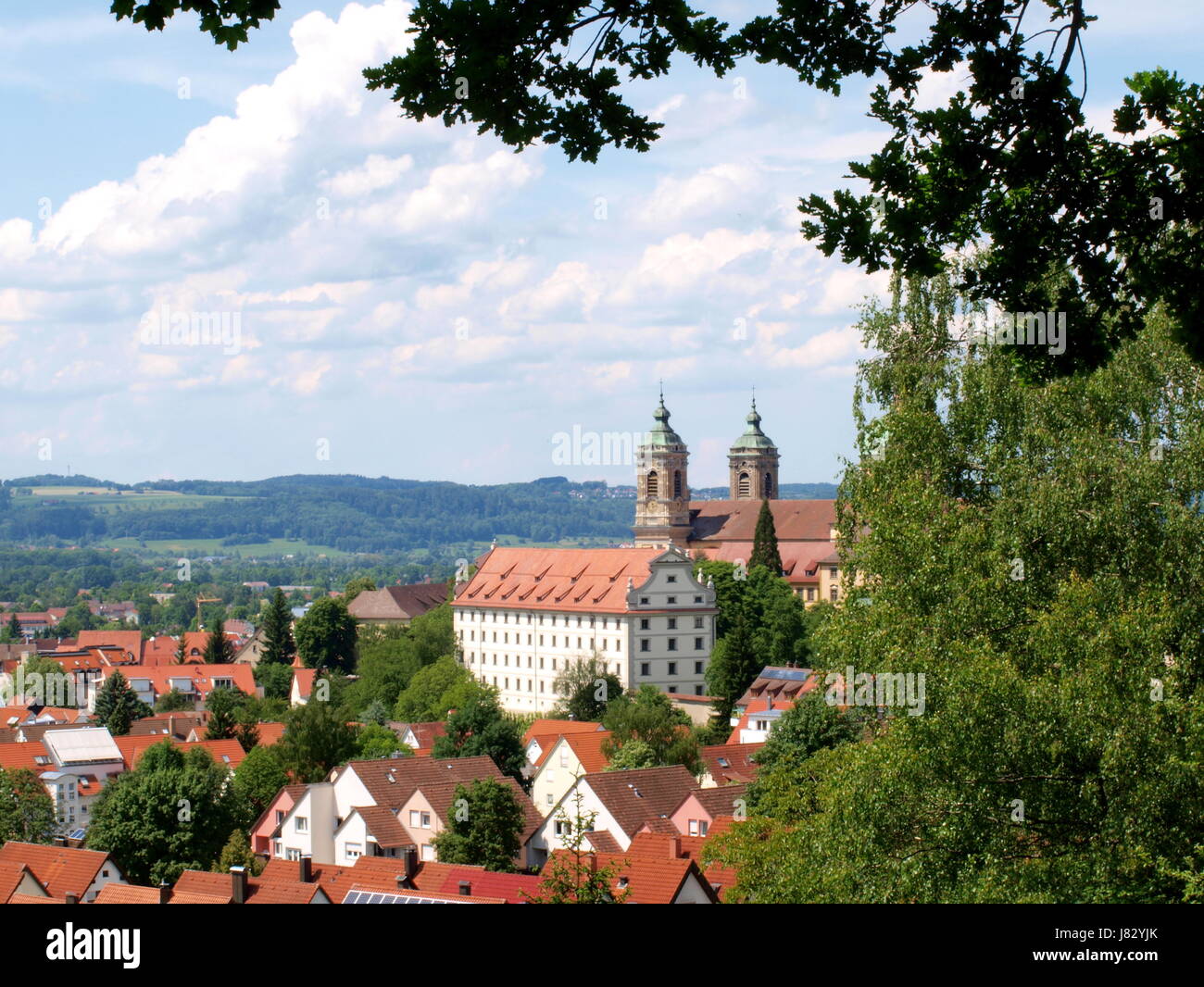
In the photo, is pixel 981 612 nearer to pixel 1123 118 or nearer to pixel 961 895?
pixel 961 895

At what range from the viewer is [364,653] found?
92.6 meters

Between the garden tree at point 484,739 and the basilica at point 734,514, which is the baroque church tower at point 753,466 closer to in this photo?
the basilica at point 734,514

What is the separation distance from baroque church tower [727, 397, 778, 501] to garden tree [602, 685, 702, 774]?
91.5 meters

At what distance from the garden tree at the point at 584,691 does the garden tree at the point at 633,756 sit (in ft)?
64.1

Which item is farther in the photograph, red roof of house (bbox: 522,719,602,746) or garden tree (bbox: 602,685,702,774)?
red roof of house (bbox: 522,719,602,746)

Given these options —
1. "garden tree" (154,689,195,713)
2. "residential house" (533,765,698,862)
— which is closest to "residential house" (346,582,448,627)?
"garden tree" (154,689,195,713)

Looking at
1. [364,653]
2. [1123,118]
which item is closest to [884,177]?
[1123,118]

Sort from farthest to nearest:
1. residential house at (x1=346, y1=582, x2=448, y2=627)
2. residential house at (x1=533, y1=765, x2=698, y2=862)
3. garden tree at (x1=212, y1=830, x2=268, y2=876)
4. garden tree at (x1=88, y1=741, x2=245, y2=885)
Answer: residential house at (x1=346, y1=582, x2=448, y2=627) → garden tree at (x1=212, y1=830, x2=268, y2=876) → garden tree at (x1=88, y1=741, x2=245, y2=885) → residential house at (x1=533, y1=765, x2=698, y2=862)

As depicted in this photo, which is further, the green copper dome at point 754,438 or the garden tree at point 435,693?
the green copper dome at point 754,438

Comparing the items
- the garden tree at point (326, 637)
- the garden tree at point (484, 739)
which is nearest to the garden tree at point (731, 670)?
the garden tree at point (484, 739)

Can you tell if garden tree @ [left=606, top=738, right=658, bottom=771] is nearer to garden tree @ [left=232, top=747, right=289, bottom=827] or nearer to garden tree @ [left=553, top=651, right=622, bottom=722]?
garden tree @ [left=232, top=747, right=289, bottom=827]

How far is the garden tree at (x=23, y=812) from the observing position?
45.7m

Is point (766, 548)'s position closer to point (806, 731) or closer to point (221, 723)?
point (221, 723)

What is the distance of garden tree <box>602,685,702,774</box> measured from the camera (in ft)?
184
